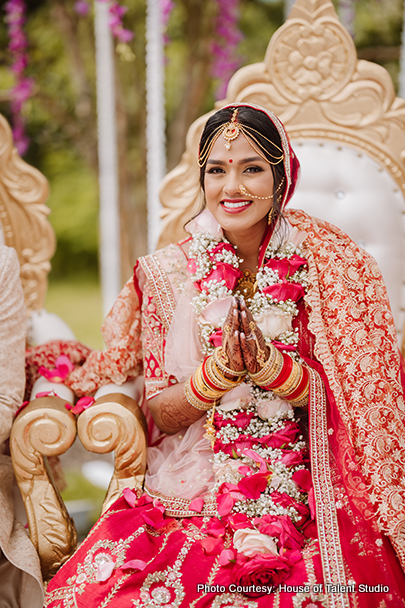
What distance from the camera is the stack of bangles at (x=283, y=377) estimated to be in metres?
1.73

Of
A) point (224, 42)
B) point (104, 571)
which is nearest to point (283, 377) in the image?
point (104, 571)

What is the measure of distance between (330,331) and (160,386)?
1.89ft

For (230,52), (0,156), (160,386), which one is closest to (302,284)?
(160,386)

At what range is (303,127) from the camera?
2434 mm

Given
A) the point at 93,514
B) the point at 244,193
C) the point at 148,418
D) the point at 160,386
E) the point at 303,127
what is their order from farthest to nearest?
the point at 93,514 → the point at 303,127 → the point at 148,418 → the point at 160,386 → the point at 244,193

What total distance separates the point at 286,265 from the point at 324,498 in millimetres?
698

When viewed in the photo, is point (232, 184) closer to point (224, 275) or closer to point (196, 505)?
point (224, 275)

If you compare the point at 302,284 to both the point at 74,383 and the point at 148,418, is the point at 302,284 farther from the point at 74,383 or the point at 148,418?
the point at 74,383

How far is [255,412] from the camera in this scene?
6.15 feet

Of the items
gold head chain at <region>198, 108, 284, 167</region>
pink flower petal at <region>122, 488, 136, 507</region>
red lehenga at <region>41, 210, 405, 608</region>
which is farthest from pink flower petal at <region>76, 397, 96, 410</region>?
gold head chain at <region>198, 108, 284, 167</region>

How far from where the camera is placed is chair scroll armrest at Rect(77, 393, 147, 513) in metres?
1.94

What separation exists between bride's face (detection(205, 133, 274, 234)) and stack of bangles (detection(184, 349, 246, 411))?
0.43m

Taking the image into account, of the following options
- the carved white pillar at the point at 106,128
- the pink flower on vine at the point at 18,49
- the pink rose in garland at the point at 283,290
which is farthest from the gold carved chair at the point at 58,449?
the pink flower on vine at the point at 18,49

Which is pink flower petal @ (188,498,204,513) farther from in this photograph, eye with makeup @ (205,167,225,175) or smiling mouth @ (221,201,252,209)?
eye with makeup @ (205,167,225,175)
